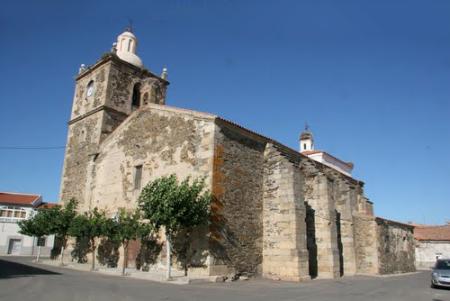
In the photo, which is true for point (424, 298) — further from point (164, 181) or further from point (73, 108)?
point (73, 108)

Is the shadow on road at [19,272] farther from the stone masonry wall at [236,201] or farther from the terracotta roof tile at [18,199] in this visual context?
the terracotta roof tile at [18,199]

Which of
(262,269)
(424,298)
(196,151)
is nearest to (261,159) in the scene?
(196,151)

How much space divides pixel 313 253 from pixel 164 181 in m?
8.59

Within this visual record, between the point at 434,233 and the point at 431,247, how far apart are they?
1.96m

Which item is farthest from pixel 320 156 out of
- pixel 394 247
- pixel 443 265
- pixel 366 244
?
pixel 443 265

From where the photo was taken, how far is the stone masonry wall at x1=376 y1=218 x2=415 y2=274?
71.1 ft

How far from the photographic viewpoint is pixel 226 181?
1568 cm

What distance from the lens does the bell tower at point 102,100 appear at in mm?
22609

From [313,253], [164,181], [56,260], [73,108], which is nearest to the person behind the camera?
[164,181]

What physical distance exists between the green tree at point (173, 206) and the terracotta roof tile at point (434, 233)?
117 feet

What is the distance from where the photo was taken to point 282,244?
52.6 ft

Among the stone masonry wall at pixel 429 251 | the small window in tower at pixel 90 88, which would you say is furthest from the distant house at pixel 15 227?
the stone masonry wall at pixel 429 251

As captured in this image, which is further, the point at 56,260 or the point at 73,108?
the point at 73,108

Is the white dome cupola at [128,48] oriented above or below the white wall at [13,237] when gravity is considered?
above
